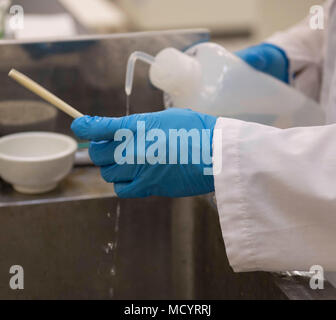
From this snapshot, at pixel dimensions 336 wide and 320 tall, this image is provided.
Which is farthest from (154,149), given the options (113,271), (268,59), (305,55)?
(305,55)

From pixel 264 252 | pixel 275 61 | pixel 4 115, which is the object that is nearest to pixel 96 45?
pixel 4 115

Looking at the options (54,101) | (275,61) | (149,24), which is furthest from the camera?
(149,24)

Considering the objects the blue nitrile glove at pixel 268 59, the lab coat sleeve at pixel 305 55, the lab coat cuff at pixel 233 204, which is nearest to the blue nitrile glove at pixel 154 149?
the lab coat cuff at pixel 233 204

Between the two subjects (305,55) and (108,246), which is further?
(305,55)

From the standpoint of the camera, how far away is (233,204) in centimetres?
71

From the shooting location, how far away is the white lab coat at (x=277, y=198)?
27.6 inches

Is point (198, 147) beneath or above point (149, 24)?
A: beneath

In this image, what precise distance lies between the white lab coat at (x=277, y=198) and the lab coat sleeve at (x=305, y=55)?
0.67 m

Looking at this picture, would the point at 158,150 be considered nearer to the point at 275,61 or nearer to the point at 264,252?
the point at 264,252

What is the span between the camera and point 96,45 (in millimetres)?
1083

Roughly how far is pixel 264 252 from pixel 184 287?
43 cm

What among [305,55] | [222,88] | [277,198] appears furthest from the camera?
[305,55]

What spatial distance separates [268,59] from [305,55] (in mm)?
164

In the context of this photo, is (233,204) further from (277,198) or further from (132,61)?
(132,61)
